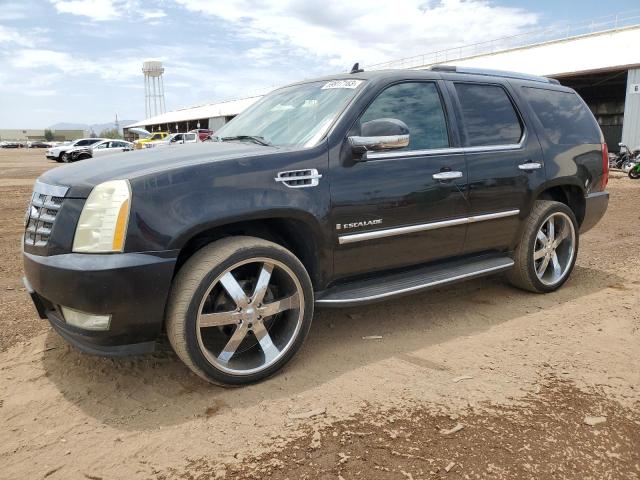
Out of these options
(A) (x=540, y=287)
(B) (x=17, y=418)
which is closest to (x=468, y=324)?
(A) (x=540, y=287)

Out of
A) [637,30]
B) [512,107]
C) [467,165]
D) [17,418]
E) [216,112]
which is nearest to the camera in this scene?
[17,418]

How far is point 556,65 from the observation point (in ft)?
84.3

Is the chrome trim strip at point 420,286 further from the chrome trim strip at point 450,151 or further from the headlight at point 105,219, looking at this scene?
the headlight at point 105,219

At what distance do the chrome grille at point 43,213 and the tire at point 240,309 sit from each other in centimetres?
73

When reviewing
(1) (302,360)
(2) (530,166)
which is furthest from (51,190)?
(2) (530,166)

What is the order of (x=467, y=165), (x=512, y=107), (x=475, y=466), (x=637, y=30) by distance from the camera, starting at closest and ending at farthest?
(x=475, y=466) < (x=467, y=165) < (x=512, y=107) < (x=637, y=30)

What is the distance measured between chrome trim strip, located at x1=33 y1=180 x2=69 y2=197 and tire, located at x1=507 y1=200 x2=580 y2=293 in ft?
11.5

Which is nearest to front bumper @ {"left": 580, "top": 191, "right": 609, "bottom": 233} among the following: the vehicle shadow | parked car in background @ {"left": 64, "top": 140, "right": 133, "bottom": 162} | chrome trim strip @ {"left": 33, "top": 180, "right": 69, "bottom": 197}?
the vehicle shadow

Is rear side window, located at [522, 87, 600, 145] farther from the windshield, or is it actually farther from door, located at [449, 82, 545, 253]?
the windshield

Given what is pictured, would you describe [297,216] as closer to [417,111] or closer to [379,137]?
[379,137]

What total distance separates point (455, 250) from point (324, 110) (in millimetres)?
1448

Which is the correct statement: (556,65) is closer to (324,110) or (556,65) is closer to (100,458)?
(324,110)

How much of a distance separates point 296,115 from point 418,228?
3.85 feet

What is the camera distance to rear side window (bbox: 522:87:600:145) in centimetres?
456
